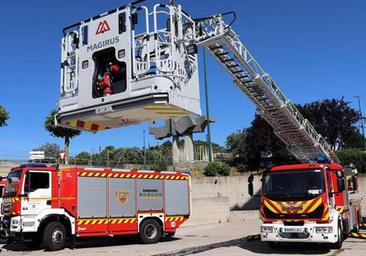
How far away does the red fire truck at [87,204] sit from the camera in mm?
15227

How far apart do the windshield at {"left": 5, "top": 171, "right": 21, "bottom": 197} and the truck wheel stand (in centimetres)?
161

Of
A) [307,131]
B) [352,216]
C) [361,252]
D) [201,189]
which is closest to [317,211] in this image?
[361,252]

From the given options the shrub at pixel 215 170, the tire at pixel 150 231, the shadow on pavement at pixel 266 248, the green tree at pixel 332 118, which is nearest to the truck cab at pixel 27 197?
the tire at pixel 150 231

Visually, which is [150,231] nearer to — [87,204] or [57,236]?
[87,204]

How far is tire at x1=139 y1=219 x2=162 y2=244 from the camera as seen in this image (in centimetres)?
1722

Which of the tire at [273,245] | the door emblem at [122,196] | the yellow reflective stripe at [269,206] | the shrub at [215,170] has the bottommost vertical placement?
the tire at [273,245]

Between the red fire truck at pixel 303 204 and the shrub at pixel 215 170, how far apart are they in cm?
2514

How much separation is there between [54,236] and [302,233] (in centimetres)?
782

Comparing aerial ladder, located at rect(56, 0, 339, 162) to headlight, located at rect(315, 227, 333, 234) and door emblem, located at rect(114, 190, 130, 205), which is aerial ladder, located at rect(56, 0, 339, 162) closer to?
headlight, located at rect(315, 227, 333, 234)

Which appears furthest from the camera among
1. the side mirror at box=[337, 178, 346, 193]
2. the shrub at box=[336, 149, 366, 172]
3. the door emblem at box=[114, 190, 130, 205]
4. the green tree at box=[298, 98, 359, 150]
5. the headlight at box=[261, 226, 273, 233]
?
the green tree at box=[298, 98, 359, 150]

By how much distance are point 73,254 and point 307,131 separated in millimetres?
14728

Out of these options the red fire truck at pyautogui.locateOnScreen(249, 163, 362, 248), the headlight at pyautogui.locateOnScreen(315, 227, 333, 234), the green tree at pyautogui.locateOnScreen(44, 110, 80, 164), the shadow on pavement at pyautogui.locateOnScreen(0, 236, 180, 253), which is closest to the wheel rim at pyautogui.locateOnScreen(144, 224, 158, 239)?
the shadow on pavement at pyautogui.locateOnScreen(0, 236, 180, 253)

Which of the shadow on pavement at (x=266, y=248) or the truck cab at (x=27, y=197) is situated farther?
the truck cab at (x=27, y=197)

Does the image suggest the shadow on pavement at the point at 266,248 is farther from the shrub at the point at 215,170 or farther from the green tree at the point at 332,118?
the green tree at the point at 332,118
